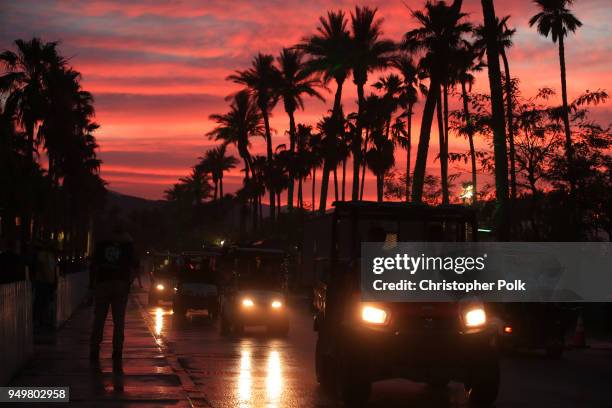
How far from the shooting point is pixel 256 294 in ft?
96.1

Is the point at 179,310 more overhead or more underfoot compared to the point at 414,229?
more underfoot

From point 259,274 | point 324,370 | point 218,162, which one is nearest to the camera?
point 324,370

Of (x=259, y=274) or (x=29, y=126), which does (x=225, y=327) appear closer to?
(x=259, y=274)

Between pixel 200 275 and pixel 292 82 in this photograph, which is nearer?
pixel 200 275

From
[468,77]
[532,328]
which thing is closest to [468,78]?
[468,77]

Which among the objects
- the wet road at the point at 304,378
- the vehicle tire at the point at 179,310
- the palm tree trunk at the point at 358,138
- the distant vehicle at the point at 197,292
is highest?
the palm tree trunk at the point at 358,138

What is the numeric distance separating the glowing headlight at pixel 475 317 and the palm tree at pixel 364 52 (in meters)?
58.3

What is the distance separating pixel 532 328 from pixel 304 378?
7.39 m

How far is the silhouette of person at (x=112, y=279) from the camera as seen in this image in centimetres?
1827

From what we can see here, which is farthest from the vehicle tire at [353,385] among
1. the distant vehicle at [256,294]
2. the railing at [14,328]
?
the distant vehicle at [256,294]

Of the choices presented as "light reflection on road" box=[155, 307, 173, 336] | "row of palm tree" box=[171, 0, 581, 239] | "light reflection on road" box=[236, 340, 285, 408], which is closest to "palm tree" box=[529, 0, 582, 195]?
"row of palm tree" box=[171, 0, 581, 239]

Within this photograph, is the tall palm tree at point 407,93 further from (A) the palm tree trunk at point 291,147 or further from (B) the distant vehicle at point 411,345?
(B) the distant vehicle at point 411,345

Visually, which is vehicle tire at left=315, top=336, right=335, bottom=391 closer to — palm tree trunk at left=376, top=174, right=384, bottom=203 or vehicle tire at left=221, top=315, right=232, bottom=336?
vehicle tire at left=221, top=315, right=232, bottom=336

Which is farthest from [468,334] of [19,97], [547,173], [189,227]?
[189,227]
